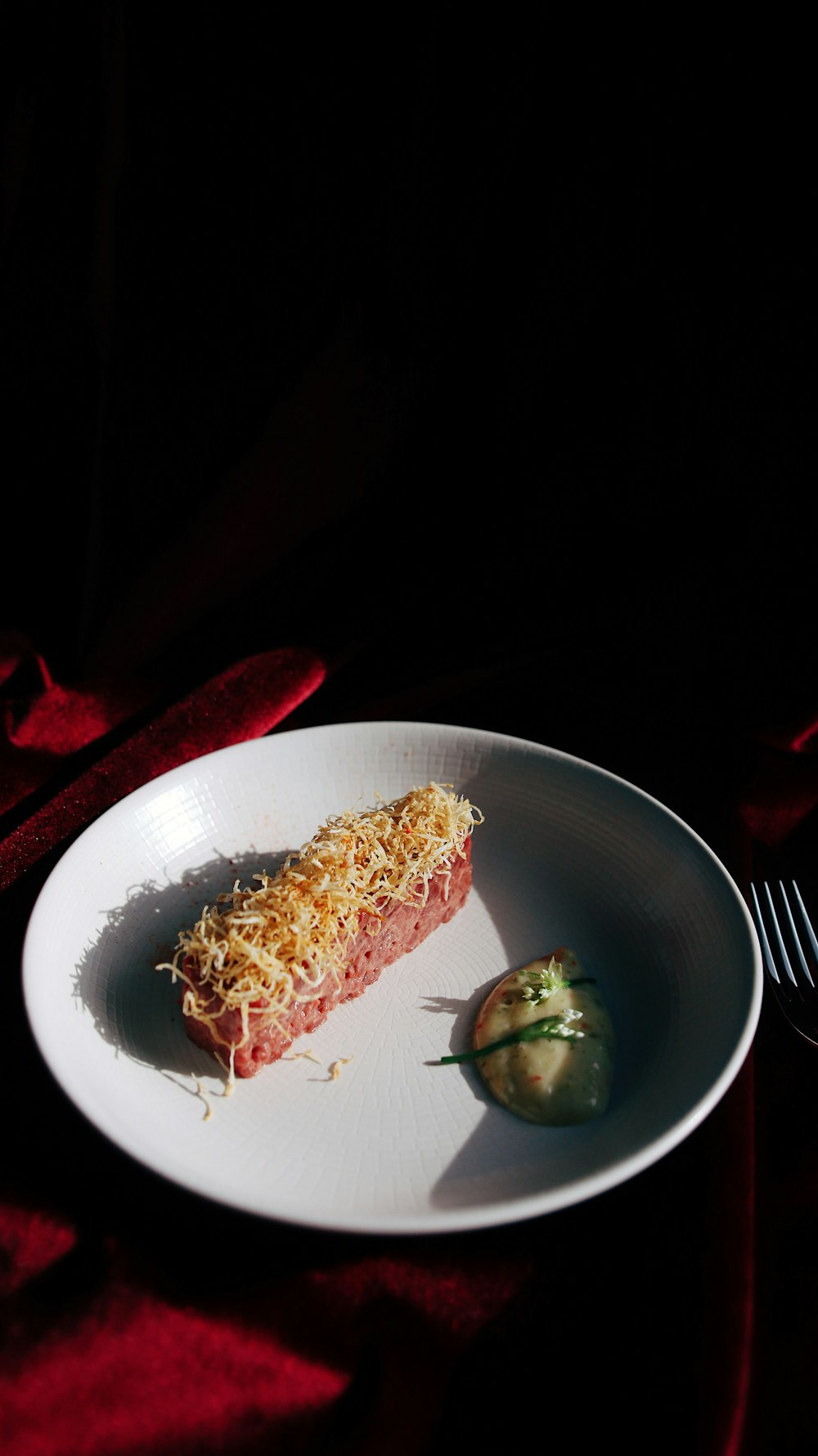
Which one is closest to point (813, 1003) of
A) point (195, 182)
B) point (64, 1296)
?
point (64, 1296)

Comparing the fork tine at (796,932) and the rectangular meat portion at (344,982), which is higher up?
the rectangular meat portion at (344,982)

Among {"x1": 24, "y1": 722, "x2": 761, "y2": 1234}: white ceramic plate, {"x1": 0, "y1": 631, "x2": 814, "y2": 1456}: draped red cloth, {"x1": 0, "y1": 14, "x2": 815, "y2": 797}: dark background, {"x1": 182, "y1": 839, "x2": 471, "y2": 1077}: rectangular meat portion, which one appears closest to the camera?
{"x1": 0, "y1": 631, "x2": 814, "y2": 1456}: draped red cloth

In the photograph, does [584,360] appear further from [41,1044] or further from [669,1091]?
[41,1044]

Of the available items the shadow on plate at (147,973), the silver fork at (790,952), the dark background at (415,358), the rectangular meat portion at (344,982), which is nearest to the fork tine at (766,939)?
the silver fork at (790,952)

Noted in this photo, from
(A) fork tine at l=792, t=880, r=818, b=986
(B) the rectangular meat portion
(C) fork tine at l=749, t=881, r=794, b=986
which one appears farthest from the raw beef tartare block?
(A) fork tine at l=792, t=880, r=818, b=986

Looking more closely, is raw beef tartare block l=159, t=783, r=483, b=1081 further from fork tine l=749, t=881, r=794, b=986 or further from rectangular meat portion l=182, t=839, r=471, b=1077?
fork tine l=749, t=881, r=794, b=986

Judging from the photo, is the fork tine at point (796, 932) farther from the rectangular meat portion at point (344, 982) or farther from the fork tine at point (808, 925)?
the rectangular meat portion at point (344, 982)

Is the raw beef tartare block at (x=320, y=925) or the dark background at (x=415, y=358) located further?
the dark background at (x=415, y=358)
